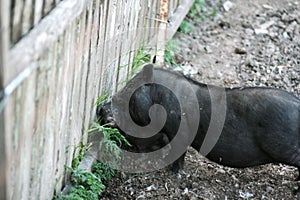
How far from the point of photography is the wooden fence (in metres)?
3.16

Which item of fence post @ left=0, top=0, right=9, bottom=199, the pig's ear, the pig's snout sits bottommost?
the pig's snout

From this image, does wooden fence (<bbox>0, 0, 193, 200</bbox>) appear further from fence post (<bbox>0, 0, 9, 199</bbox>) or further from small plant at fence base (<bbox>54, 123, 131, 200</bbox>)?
small plant at fence base (<bbox>54, 123, 131, 200</bbox>)

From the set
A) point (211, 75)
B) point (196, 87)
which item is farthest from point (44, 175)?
point (211, 75)

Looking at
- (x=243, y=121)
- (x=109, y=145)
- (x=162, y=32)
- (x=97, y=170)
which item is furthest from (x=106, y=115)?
(x=162, y=32)

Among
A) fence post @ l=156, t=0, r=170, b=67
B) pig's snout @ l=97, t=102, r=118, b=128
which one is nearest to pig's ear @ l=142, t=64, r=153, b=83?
pig's snout @ l=97, t=102, r=118, b=128

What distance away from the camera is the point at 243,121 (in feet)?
16.3

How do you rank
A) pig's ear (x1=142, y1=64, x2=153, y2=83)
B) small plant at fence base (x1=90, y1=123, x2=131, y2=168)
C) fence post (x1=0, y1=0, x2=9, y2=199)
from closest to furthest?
fence post (x1=0, y1=0, x2=9, y2=199), small plant at fence base (x1=90, y1=123, x2=131, y2=168), pig's ear (x1=142, y1=64, x2=153, y2=83)

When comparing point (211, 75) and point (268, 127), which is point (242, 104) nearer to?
point (268, 127)

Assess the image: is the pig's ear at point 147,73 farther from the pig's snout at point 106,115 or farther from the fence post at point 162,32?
the fence post at point 162,32

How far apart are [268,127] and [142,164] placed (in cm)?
120

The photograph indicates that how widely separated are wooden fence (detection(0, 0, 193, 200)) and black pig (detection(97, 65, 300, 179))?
0.41 metres

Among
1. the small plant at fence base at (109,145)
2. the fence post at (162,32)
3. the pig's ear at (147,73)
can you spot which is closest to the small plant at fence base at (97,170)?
the small plant at fence base at (109,145)

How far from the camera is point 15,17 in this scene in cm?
316

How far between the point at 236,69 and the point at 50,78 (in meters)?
3.84
